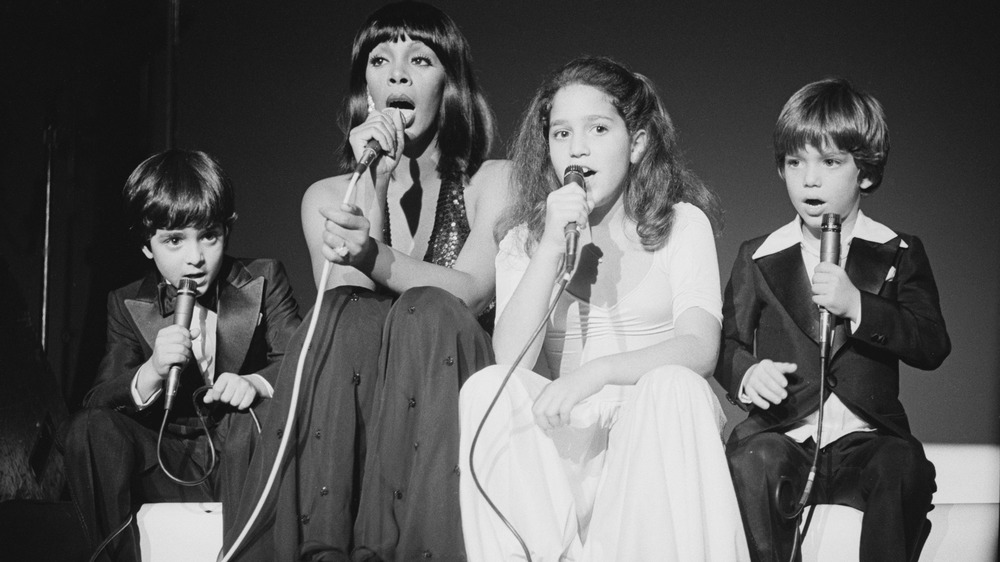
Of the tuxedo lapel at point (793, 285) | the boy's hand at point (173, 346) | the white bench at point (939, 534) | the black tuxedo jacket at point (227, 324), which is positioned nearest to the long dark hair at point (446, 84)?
the black tuxedo jacket at point (227, 324)

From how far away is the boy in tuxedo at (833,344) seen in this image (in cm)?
150

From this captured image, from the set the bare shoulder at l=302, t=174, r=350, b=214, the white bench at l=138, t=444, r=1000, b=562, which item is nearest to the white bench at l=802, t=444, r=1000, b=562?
the white bench at l=138, t=444, r=1000, b=562

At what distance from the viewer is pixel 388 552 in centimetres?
141

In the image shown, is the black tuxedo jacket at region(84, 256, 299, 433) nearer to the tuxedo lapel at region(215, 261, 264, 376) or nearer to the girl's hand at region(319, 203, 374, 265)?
the tuxedo lapel at region(215, 261, 264, 376)

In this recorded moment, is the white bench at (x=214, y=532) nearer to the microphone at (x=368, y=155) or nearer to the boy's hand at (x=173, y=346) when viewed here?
the boy's hand at (x=173, y=346)

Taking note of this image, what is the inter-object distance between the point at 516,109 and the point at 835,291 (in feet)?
4.05

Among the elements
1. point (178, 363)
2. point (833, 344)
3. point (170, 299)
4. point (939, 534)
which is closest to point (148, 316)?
point (170, 299)

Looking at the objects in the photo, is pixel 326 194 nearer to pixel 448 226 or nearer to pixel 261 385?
pixel 448 226

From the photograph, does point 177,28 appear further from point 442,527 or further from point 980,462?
point 980,462

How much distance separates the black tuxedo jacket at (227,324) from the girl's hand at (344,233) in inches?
11.6

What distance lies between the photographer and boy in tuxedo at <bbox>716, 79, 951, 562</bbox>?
4.94 feet

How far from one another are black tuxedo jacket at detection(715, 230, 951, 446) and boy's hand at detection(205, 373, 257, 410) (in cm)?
78

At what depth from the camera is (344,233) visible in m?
1.58

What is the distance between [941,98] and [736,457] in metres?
1.39
